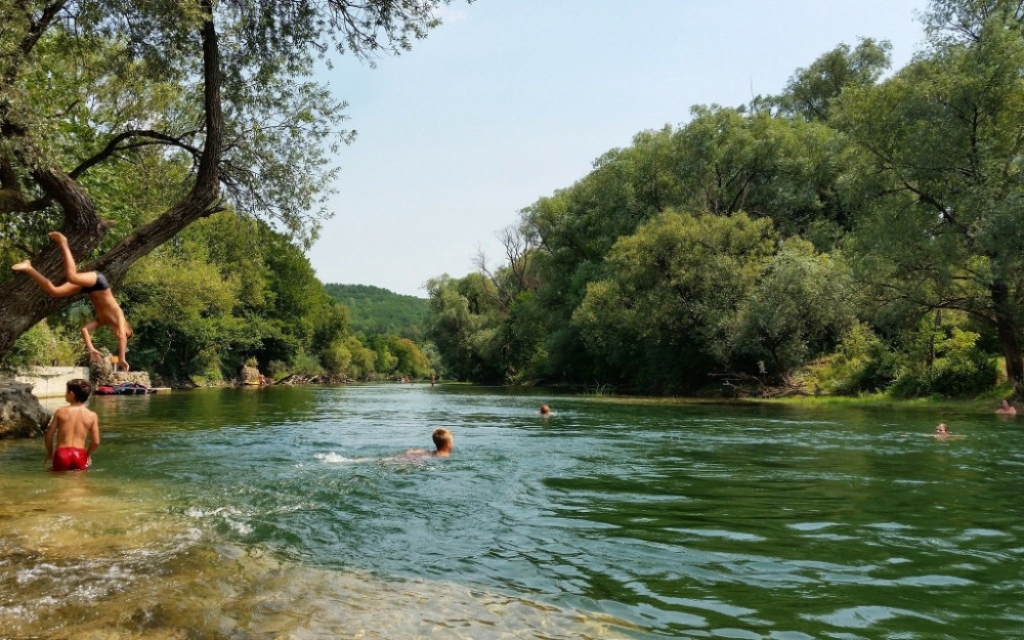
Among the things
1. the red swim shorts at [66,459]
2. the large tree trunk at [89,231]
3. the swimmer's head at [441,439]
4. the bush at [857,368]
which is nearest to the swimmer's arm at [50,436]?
the red swim shorts at [66,459]

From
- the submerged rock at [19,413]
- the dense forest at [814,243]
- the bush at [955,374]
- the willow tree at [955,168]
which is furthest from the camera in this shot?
the bush at [955,374]

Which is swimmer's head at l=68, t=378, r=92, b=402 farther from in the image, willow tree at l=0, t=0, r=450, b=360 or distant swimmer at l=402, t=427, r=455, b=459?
distant swimmer at l=402, t=427, r=455, b=459

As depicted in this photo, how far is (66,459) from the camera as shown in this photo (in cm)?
1300

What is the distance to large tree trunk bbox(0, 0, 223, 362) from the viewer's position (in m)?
10.4

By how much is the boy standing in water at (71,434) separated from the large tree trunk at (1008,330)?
2922 centimetres

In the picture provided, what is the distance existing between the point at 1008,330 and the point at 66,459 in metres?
30.7

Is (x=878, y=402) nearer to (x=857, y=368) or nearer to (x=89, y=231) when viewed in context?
(x=857, y=368)

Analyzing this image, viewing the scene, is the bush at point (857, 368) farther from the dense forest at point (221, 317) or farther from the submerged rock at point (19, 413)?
the submerged rock at point (19, 413)

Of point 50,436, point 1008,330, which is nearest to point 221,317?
point 50,436

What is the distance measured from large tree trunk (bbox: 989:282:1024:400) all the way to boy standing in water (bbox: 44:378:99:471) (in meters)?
29.2

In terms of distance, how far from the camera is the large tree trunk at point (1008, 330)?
88.1 ft

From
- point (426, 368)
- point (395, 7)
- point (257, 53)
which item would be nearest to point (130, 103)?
point (257, 53)

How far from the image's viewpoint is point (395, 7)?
46.2ft

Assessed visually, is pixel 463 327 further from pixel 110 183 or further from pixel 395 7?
pixel 395 7
